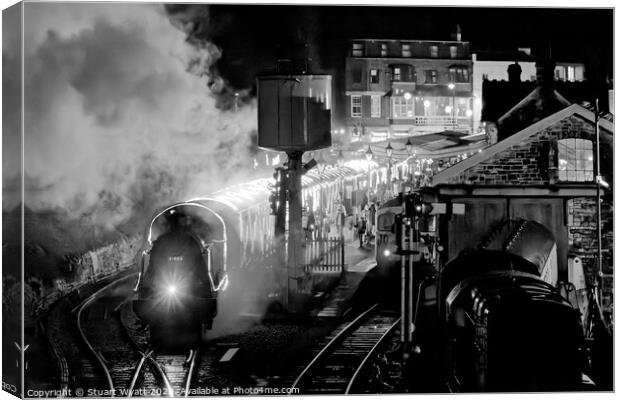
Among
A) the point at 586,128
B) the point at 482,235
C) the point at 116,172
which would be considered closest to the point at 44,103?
the point at 116,172

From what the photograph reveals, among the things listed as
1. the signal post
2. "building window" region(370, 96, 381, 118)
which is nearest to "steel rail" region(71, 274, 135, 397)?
the signal post

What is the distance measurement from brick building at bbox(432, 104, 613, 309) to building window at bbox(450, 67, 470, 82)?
0.75 m

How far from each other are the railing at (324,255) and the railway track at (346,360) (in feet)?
1.90

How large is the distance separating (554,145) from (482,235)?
116 cm

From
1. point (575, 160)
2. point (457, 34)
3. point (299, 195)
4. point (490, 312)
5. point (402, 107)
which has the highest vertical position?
point (457, 34)

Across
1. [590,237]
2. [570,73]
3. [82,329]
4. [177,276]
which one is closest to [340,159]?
[177,276]

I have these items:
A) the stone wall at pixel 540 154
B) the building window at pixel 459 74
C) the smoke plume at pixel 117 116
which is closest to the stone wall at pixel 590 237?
the stone wall at pixel 540 154

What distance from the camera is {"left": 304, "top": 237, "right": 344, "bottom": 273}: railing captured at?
9.48 metres

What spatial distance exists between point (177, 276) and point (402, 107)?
2.80 m

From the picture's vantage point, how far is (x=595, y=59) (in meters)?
9.55

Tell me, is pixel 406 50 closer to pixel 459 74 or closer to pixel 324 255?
pixel 459 74

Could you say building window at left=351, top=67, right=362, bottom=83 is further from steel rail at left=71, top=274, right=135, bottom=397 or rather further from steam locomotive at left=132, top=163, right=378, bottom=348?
steel rail at left=71, top=274, right=135, bottom=397

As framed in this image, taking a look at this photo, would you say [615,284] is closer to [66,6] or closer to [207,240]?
[207,240]

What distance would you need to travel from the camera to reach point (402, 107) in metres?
9.55
